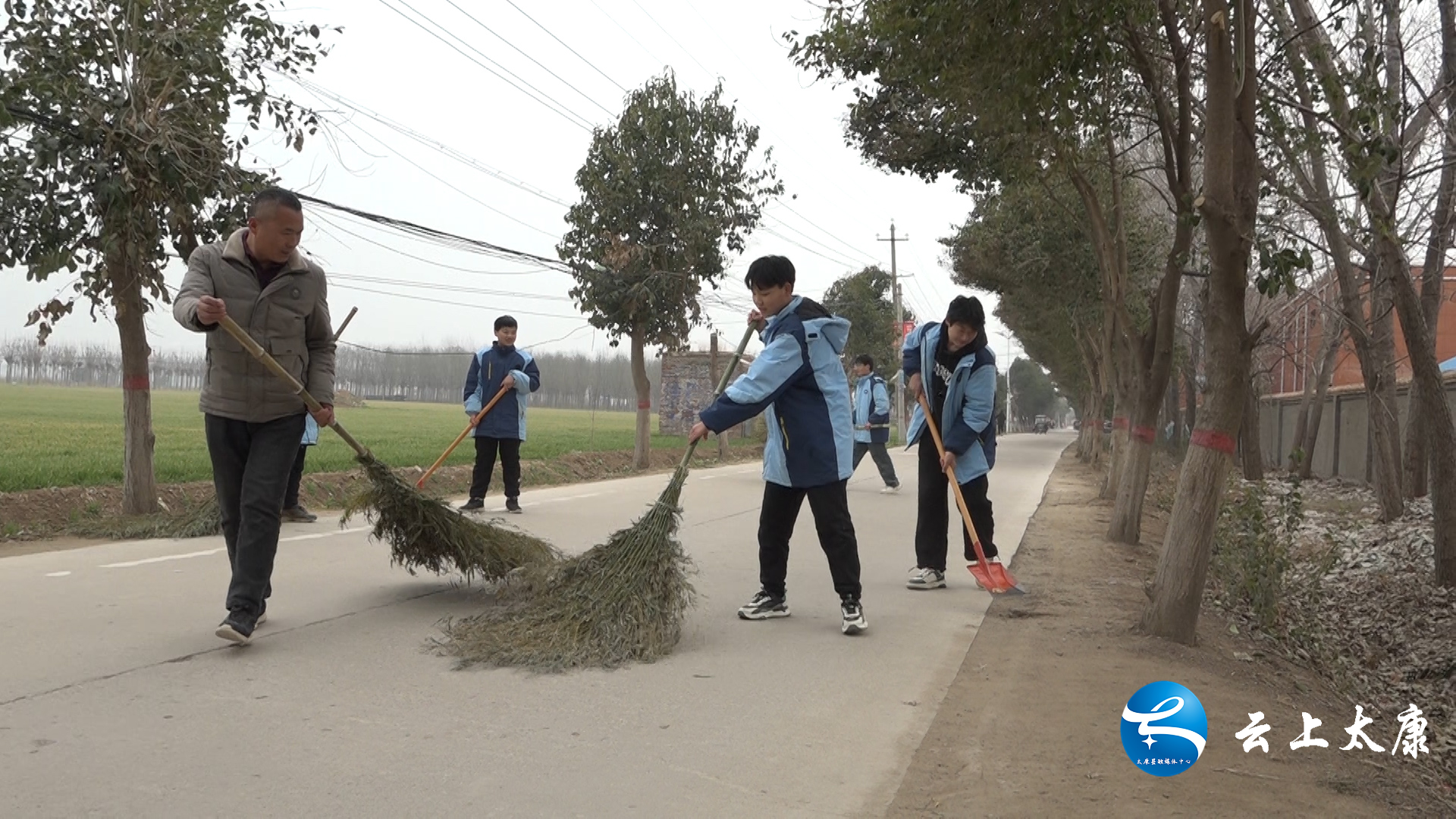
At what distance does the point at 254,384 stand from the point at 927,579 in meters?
4.44

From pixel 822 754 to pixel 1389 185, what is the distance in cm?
1074

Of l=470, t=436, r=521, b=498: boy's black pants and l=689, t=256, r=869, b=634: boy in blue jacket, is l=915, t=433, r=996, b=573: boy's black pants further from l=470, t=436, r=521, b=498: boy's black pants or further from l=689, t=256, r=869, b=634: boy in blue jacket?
l=470, t=436, r=521, b=498: boy's black pants

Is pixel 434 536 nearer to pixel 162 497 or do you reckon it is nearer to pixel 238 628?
pixel 238 628

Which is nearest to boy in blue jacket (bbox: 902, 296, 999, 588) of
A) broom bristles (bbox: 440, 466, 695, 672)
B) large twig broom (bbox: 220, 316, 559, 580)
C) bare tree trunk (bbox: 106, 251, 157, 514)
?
broom bristles (bbox: 440, 466, 695, 672)

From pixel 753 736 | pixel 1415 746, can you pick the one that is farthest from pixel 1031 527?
pixel 753 736

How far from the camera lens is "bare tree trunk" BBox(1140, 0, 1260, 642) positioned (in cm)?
573

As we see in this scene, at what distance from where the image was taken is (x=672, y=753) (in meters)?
3.93

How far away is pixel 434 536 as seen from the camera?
21.3 ft

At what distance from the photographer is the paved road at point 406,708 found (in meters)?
3.47

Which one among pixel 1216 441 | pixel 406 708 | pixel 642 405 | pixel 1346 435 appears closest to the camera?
pixel 406 708

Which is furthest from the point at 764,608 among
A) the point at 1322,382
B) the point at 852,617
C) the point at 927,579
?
the point at 1322,382

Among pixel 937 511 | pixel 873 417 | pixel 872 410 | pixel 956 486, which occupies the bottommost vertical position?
pixel 937 511

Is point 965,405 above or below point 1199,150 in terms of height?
below

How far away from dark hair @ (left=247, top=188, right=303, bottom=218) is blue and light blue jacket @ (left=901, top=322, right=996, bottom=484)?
406 centimetres
